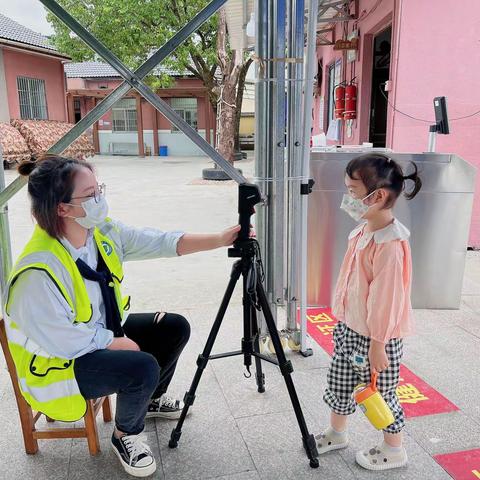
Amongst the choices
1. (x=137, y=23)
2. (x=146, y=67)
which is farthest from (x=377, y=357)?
(x=137, y=23)

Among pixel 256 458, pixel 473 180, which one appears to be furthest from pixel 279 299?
pixel 473 180

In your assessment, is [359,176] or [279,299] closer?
[359,176]

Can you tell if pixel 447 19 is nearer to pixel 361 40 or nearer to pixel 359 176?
pixel 361 40

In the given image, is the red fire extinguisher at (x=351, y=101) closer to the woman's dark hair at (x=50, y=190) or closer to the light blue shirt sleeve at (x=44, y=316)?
the woman's dark hair at (x=50, y=190)

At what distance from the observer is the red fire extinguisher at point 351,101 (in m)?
7.93

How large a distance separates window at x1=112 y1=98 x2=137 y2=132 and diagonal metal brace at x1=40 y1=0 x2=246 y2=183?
22.8 meters

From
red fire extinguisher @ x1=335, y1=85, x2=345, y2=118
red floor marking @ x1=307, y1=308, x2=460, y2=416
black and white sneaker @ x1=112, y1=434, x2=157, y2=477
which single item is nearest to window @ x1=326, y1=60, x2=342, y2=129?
red fire extinguisher @ x1=335, y1=85, x2=345, y2=118

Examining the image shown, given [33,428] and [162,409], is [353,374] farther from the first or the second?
[33,428]

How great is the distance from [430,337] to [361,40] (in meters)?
5.81

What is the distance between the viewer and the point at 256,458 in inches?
83.2

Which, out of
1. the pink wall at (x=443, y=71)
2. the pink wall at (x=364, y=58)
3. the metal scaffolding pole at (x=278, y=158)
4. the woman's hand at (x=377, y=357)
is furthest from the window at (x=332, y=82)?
the woman's hand at (x=377, y=357)

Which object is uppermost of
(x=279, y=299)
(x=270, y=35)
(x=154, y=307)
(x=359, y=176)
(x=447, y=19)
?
(x=447, y=19)

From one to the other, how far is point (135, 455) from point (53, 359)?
1.79 feet

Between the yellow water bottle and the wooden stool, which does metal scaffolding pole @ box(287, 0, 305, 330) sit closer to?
the yellow water bottle
